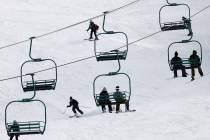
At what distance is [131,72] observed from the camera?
35.9 metres

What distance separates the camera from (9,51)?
1556 inches

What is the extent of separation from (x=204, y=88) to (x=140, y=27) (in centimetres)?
1620

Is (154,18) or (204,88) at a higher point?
(154,18)

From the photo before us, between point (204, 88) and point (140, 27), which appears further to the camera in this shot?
point (140, 27)

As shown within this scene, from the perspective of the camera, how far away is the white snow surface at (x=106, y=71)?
25797 millimetres

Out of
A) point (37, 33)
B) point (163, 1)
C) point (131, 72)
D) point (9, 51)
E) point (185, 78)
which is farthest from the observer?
point (163, 1)

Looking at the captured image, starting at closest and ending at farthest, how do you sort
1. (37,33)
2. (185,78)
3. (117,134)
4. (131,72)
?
(117,134) < (185,78) < (131,72) < (37,33)

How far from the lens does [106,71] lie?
36156 mm

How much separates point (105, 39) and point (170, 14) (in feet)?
32.2

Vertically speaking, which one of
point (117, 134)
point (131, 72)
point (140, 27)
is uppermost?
point (140, 27)

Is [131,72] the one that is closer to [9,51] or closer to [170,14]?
[9,51]

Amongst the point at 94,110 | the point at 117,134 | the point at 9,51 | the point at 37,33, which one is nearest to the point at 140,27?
the point at 37,33

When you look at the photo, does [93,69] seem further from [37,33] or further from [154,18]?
[154,18]

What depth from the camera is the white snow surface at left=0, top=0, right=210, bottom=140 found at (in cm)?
2580
